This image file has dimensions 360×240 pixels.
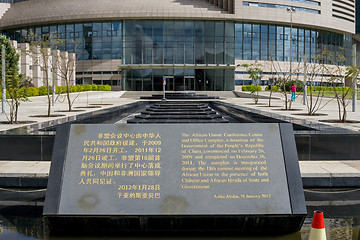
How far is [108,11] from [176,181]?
68.3m

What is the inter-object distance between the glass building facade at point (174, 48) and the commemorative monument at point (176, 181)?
6295 cm

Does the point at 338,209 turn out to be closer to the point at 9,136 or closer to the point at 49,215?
the point at 49,215

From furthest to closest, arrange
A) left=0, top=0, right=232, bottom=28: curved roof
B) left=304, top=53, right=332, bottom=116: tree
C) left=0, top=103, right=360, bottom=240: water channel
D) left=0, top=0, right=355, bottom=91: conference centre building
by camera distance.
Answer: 1. left=0, top=0, right=355, bottom=91: conference centre building
2. left=0, top=0, right=232, bottom=28: curved roof
3. left=304, top=53, right=332, bottom=116: tree
4. left=0, top=103, right=360, bottom=240: water channel

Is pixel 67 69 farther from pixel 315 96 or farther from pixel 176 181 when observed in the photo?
pixel 315 96

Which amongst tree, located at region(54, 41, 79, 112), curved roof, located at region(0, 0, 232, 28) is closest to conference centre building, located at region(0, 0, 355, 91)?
curved roof, located at region(0, 0, 232, 28)

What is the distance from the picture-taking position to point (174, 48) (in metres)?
68.8

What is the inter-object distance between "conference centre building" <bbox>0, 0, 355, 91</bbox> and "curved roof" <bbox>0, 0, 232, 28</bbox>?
0.57ft

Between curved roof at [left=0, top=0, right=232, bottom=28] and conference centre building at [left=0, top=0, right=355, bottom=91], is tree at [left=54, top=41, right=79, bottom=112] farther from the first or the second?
curved roof at [left=0, top=0, right=232, bottom=28]

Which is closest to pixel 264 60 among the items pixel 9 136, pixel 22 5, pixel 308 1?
pixel 308 1

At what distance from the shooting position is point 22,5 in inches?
3159

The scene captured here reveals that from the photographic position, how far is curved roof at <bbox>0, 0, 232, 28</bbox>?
67562mm

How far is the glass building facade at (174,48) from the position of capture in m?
68.8

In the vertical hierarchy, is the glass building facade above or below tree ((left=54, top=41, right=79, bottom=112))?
above

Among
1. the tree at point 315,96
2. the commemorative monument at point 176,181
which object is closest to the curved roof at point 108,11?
the tree at point 315,96
